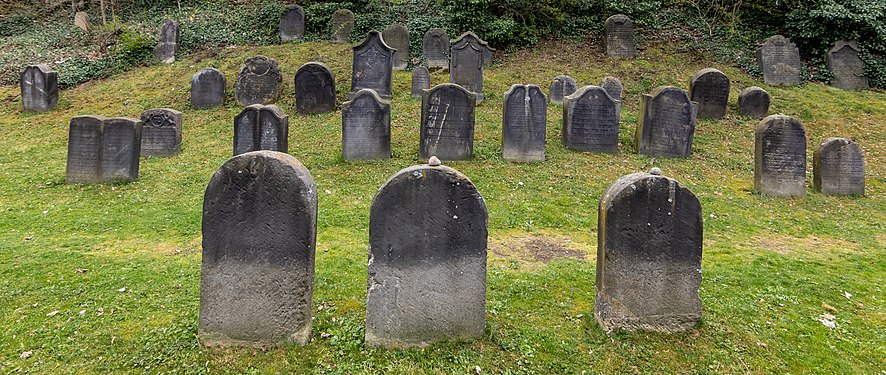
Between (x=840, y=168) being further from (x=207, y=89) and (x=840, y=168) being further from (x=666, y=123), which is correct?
(x=207, y=89)

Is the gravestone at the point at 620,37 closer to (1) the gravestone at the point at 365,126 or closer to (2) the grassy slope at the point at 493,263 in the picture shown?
(2) the grassy slope at the point at 493,263

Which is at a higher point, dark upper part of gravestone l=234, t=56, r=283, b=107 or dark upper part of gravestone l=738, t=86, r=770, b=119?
dark upper part of gravestone l=234, t=56, r=283, b=107

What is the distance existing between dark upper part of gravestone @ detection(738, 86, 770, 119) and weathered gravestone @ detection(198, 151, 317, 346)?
46.1 feet

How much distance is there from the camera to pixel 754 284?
5.09 meters

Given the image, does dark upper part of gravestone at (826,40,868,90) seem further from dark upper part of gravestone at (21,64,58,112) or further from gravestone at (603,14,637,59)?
dark upper part of gravestone at (21,64,58,112)

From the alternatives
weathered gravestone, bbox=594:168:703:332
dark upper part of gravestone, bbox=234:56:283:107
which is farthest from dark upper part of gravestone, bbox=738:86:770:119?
dark upper part of gravestone, bbox=234:56:283:107

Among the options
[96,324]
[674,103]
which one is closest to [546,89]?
[674,103]

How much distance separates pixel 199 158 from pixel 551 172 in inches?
296

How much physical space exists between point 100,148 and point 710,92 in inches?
564

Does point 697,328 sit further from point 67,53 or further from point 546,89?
point 67,53

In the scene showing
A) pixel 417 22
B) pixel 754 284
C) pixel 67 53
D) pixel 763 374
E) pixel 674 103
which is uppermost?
pixel 417 22

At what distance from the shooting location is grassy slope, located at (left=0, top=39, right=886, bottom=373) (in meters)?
3.76

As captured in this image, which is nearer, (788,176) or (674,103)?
(788,176)

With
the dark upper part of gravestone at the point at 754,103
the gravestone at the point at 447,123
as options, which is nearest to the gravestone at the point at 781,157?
the gravestone at the point at 447,123
